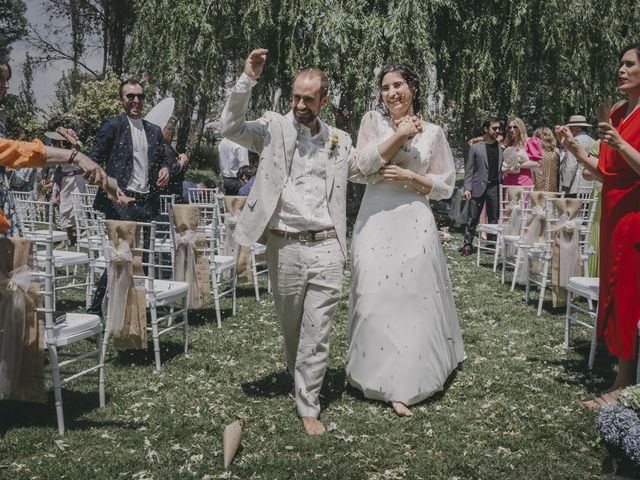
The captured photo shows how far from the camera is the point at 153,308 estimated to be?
5395 mm

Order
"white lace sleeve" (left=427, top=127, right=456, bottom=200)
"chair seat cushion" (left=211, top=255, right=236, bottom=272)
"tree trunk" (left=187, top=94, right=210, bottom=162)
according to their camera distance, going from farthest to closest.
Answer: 1. "tree trunk" (left=187, top=94, right=210, bottom=162)
2. "chair seat cushion" (left=211, top=255, right=236, bottom=272)
3. "white lace sleeve" (left=427, top=127, right=456, bottom=200)

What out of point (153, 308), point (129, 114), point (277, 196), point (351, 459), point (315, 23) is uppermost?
point (315, 23)

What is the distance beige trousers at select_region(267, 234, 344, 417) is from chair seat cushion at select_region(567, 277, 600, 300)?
2097mm

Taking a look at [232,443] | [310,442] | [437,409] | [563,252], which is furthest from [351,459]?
[563,252]

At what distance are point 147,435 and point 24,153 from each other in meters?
1.75

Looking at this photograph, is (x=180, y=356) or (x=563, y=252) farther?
(x=563, y=252)

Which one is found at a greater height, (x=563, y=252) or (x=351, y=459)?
(x=563, y=252)

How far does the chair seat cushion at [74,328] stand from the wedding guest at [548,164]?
7.98m

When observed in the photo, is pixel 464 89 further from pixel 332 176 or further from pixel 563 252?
pixel 332 176

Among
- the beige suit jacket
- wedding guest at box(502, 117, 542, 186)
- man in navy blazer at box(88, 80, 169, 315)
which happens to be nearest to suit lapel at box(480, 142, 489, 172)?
wedding guest at box(502, 117, 542, 186)

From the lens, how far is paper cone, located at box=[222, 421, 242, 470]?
365 centimetres

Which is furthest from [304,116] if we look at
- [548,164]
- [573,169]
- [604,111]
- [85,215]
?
[573,169]

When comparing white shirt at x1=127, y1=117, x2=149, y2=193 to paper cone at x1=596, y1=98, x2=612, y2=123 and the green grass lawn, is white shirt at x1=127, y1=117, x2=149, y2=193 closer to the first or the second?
the green grass lawn

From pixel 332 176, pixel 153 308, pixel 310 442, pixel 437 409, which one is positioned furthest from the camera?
pixel 153 308
